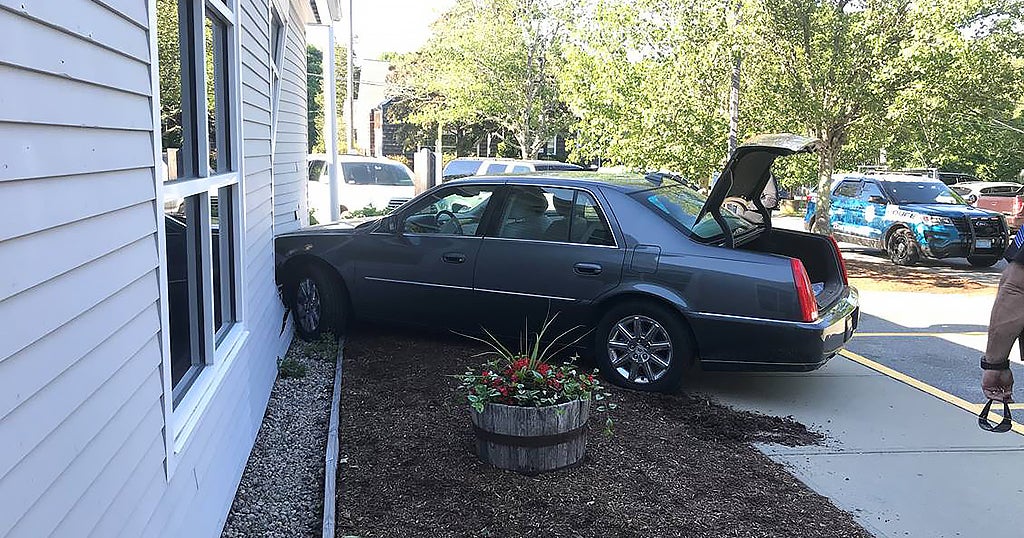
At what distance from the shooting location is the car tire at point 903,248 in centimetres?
1498

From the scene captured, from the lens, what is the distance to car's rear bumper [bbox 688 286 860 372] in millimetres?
5742

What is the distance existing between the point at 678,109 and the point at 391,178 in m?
6.79

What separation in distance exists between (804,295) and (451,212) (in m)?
2.91

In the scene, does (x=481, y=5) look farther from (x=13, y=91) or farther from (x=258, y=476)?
(x=13, y=91)

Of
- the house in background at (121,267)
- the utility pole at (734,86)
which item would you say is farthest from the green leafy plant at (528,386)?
the utility pole at (734,86)

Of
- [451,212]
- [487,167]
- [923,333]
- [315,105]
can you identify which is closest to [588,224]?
[451,212]

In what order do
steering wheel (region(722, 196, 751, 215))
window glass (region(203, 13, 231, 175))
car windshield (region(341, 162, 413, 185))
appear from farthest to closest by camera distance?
car windshield (region(341, 162, 413, 185)) → steering wheel (region(722, 196, 751, 215)) → window glass (region(203, 13, 231, 175))

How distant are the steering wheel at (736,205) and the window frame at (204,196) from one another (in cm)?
389

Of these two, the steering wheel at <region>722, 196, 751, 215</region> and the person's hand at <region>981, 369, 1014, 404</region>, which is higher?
the steering wheel at <region>722, 196, 751, 215</region>

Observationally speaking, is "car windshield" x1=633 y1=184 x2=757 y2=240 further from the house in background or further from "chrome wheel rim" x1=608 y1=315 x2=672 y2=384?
the house in background

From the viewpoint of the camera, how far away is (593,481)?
4469 millimetres

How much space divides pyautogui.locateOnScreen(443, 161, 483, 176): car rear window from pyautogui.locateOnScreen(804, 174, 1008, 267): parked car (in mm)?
7195

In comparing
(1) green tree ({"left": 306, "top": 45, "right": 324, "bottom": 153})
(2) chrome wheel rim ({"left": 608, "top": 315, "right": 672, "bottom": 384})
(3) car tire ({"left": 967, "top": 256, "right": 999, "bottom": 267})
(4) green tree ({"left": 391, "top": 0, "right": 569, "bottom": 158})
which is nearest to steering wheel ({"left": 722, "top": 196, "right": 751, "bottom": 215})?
(2) chrome wheel rim ({"left": 608, "top": 315, "right": 672, "bottom": 384})

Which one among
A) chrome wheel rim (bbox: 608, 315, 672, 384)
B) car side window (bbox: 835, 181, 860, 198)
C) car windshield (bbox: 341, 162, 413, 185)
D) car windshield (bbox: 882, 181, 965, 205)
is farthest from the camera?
car windshield (bbox: 341, 162, 413, 185)
